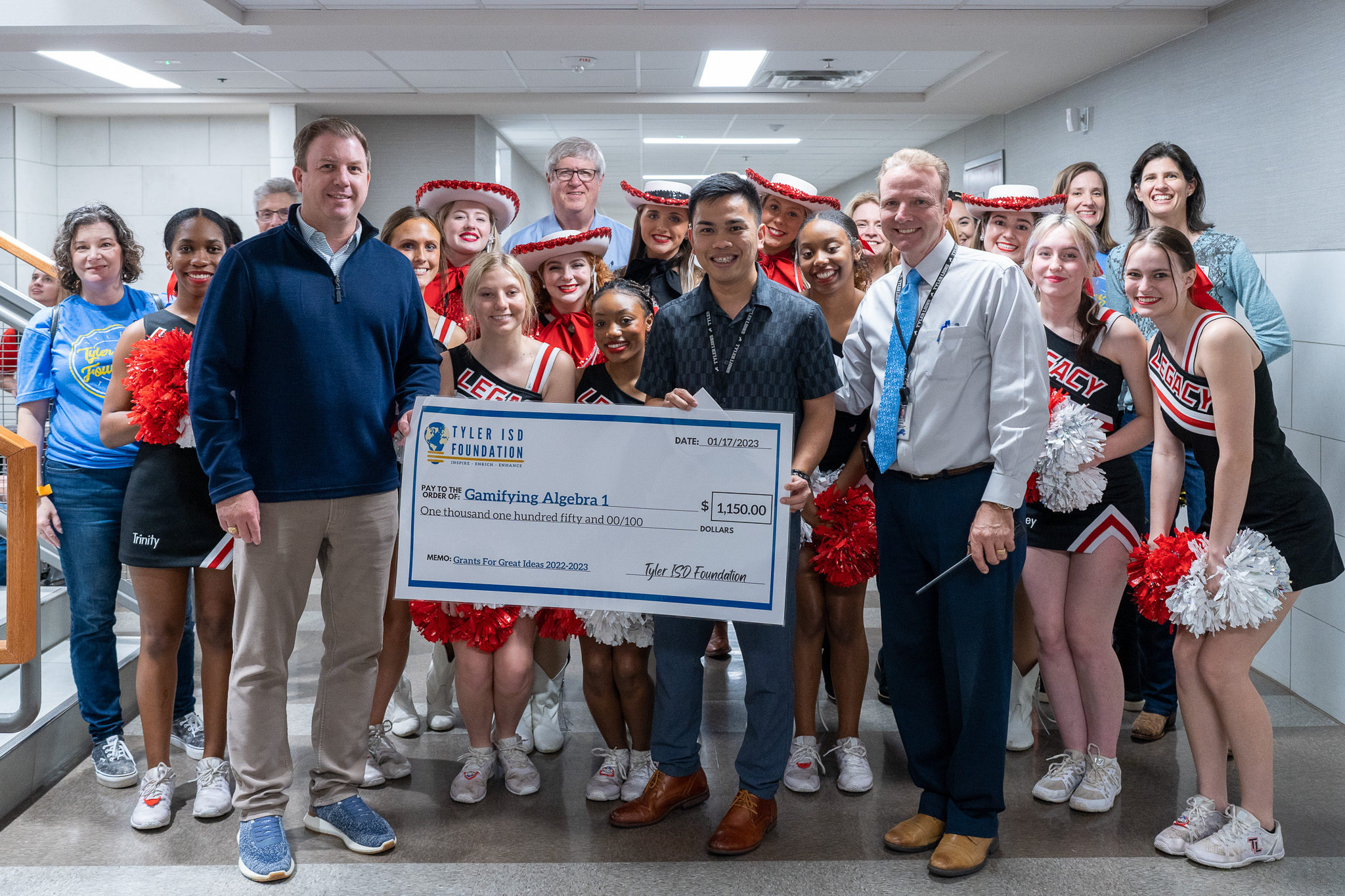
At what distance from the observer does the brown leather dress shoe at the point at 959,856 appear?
101 inches

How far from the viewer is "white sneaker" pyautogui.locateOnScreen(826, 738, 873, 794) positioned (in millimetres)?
3072

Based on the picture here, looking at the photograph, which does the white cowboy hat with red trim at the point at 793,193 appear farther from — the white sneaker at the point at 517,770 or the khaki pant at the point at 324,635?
the white sneaker at the point at 517,770

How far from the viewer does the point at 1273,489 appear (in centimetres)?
267

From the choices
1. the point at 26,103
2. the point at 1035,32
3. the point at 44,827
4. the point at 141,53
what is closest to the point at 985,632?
the point at 44,827

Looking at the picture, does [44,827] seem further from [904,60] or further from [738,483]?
[904,60]

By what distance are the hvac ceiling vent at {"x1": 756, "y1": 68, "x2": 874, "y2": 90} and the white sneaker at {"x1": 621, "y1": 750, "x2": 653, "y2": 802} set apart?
6573 mm

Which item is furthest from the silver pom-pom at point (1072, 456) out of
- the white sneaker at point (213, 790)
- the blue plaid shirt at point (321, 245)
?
the white sneaker at point (213, 790)

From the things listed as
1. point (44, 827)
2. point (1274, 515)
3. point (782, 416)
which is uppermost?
point (782, 416)

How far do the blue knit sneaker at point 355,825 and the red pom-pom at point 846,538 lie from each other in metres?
1.42

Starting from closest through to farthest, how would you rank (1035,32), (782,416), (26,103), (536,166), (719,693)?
(782,416)
(719,693)
(1035,32)
(26,103)
(536,166)

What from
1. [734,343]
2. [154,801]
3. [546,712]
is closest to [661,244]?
[734,343]

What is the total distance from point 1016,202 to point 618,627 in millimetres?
2204

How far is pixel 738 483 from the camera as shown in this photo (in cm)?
259

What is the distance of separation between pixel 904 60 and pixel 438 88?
3994 mm
